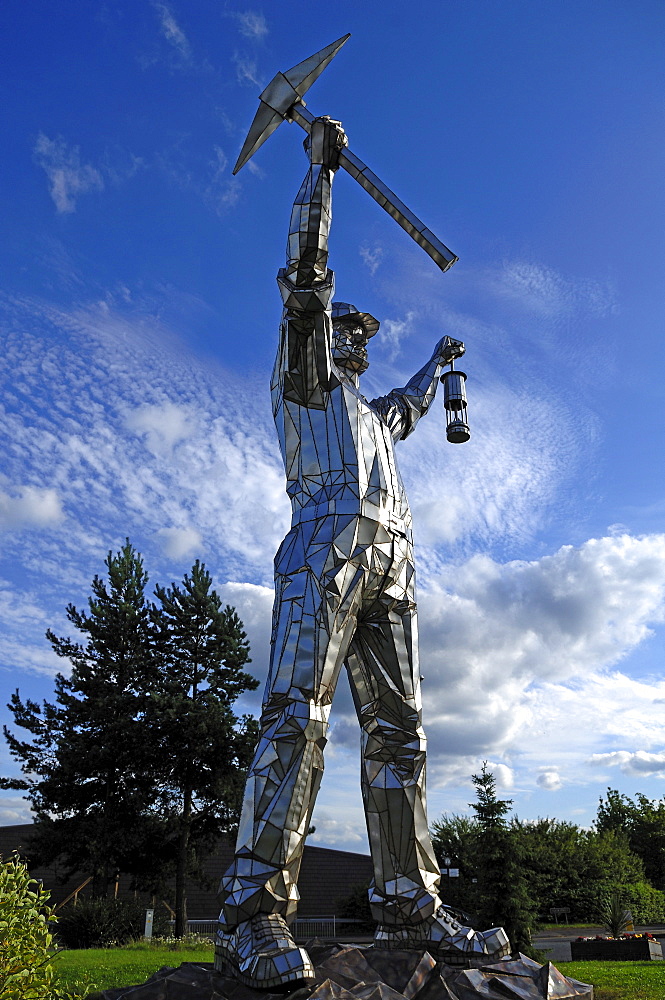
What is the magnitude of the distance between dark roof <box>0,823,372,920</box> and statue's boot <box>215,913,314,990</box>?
2277 centimetres

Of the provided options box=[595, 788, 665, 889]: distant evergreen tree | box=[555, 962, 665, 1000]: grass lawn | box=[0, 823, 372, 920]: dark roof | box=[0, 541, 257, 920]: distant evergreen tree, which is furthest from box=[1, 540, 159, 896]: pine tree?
box=[595, 788, 665, 889]: distant evergreen tree

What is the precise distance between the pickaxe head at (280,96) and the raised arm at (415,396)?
2.56 meters

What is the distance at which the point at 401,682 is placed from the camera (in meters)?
6.33

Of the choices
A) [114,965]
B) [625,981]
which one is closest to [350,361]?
[625,981]

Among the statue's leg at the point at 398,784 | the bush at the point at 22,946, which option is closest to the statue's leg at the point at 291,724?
the statue's leg at the point at 398,784

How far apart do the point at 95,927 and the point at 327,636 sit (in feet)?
41.7

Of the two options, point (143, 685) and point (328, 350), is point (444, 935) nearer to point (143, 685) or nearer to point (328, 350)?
point (328, 350)

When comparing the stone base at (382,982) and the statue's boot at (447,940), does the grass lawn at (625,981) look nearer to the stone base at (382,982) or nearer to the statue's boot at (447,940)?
the stone base at (382,982)

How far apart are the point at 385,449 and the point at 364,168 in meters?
2.31

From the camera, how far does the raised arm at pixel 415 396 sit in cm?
761

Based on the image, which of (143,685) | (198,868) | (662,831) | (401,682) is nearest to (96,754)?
(143,685)

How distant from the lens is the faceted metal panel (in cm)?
529

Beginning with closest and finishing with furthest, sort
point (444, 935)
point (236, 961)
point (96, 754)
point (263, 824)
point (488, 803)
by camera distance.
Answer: point (236, 961)
point (263, 824)
point (444, 935)
point (488, 803)
point (96, 754)

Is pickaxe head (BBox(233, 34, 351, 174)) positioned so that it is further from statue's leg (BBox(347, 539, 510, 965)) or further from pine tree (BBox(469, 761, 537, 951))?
pine tree (BBox(469, 761, 537, 951))
